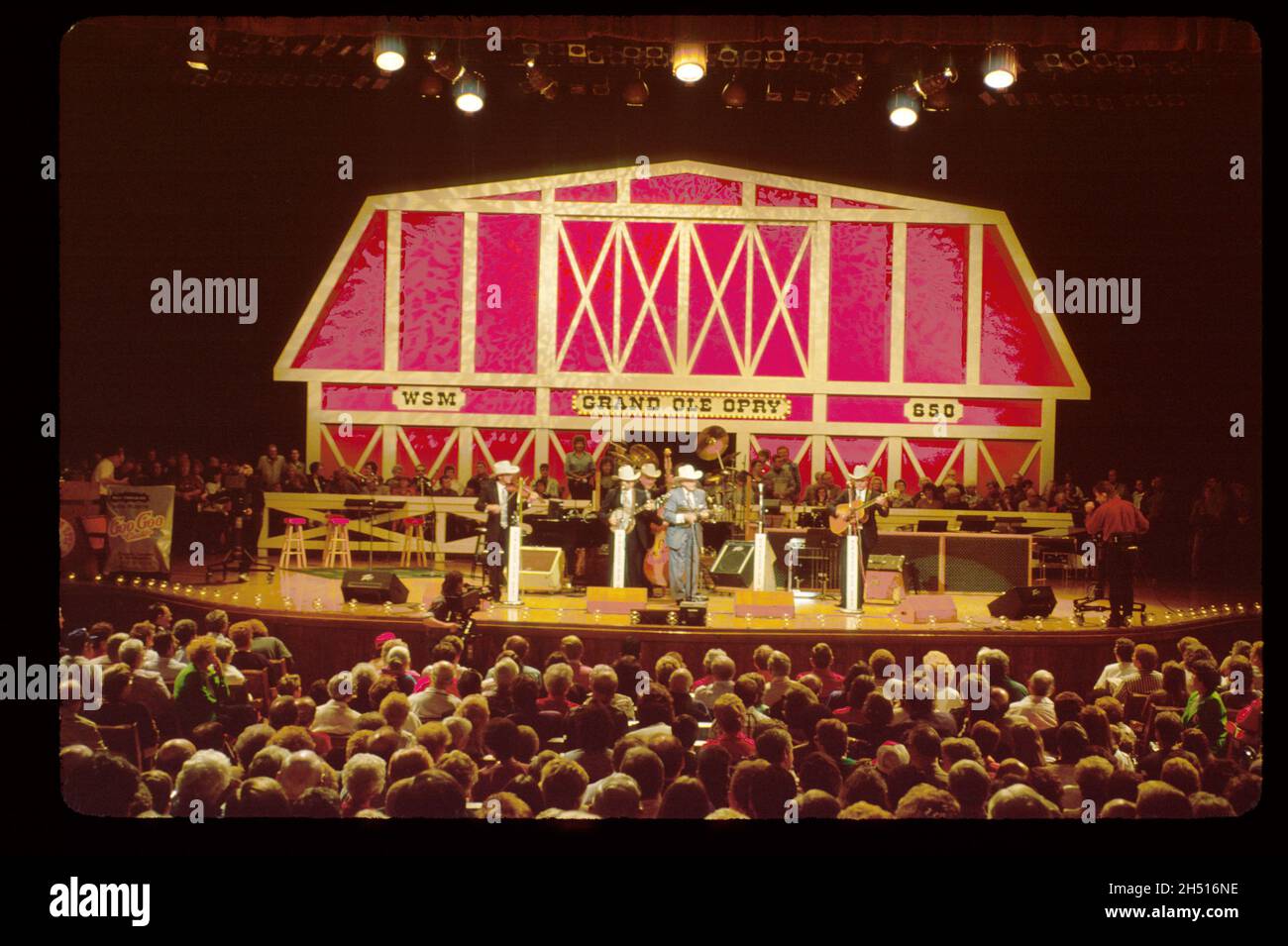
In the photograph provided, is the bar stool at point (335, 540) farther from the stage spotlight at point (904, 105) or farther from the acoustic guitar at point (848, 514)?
the stage spotlight at point (904, 105)

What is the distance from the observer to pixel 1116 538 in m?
7.98

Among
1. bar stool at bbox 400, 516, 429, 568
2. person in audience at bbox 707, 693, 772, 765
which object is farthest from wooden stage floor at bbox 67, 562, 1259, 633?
person in audience at bbox 707, 693, 772, 765

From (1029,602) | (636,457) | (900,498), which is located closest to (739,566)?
(636,457)

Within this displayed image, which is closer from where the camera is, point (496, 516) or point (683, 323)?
point (496, 516)

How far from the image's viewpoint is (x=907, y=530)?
374 inches

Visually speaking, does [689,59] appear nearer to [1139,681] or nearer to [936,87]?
[936,87]

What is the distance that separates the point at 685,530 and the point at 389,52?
4.32m

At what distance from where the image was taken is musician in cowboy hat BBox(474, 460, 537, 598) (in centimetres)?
836

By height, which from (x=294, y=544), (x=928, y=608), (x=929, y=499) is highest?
(x=929, y=499)

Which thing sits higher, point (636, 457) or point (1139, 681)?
point (636, 457)

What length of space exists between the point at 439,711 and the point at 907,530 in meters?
4.88

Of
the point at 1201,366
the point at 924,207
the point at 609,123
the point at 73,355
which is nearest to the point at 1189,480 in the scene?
the point at 1201,366

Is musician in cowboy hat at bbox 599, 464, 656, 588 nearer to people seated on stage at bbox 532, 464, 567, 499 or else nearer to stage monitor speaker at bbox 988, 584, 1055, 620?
people seated on stage at bbox 532, 464, 567, 499

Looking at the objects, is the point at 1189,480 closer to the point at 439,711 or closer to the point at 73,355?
the point at 439,711
